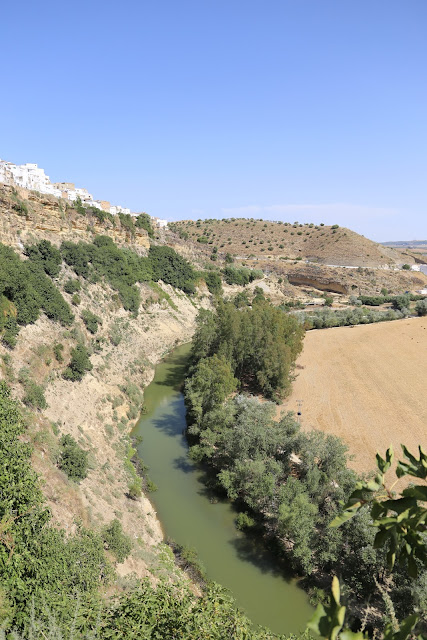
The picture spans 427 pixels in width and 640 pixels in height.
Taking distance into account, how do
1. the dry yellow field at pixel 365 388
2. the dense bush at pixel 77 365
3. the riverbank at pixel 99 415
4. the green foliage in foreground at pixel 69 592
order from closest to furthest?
1. the green foliage in foreground at pixel 69 592
2. the riverbank at pixel 99 415
3. the dry yellow field at pixel 365 388
4. the dense bush at pixel 77 365

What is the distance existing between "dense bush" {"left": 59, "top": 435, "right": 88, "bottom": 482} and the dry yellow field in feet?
45.6

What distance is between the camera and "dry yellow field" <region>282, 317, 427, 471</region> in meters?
23.8

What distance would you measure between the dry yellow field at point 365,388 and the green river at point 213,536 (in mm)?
7633

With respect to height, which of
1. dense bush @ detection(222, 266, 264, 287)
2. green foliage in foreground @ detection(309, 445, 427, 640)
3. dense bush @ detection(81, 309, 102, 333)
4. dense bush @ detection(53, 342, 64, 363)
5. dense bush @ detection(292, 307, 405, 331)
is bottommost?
dense bush @ detection(292, 307, 405, 331)

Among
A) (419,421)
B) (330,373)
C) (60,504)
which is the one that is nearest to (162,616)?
(60,504)

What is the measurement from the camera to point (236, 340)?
31797 mm

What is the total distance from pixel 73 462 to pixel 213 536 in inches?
283

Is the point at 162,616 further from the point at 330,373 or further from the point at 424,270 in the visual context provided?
the point at 424,270

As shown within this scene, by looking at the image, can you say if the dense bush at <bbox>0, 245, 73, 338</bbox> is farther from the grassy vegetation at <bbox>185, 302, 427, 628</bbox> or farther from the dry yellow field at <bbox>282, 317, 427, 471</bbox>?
the dry yellow field at <bbox>282, 317, 427, 471</bbox>

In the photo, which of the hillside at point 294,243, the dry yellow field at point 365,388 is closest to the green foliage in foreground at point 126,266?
the dry yellow field at point 365,388

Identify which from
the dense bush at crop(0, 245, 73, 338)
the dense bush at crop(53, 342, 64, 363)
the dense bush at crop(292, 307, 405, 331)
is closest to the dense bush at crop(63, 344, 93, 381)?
the dense bush at crop(53, 342, 64, 363)

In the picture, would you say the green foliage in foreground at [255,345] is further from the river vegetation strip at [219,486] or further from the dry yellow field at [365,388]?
the dry yellow field at [365,388]

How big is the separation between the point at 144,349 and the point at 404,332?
33.9 m

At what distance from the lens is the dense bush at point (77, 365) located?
2459cm
